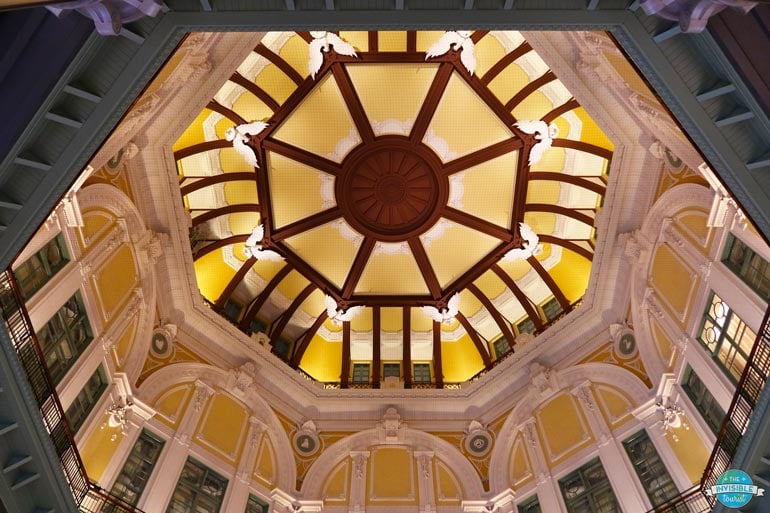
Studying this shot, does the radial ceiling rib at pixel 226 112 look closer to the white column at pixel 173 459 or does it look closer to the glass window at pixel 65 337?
the glass window at pixel 65 337

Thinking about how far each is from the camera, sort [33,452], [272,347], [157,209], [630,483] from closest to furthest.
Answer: [33,452], [630,483], [157,209], [272,347]

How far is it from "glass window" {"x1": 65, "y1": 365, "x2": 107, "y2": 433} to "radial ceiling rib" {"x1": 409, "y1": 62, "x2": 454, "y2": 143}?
12.1 meters

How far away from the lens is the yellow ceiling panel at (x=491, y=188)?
2153 cm

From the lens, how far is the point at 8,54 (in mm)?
9414

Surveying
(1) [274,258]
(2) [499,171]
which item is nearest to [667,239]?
(2) [499,171]

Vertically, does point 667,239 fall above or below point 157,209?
below

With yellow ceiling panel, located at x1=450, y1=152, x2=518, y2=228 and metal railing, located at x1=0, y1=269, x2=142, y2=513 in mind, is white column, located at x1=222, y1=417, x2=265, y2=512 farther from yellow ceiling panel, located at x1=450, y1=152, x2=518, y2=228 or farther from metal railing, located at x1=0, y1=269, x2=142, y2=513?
yellow ceiling panel, located at x1=450, y1=152, x2=518, y2=228

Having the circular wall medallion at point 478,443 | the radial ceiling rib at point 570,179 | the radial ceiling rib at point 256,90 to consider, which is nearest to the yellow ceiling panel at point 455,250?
the radial ceiling rib at point 570,179

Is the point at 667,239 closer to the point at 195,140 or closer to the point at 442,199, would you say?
the point at 442,199

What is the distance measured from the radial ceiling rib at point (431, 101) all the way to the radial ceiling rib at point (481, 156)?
1.47 m

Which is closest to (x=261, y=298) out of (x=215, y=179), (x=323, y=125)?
(x=215, y=179)

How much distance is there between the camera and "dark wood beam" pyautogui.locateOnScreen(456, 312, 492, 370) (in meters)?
23.2

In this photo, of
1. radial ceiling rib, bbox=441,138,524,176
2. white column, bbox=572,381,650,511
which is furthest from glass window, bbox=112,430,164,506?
radial ceiling rib, bbox=441,138,524,176

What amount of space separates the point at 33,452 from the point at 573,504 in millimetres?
13693
